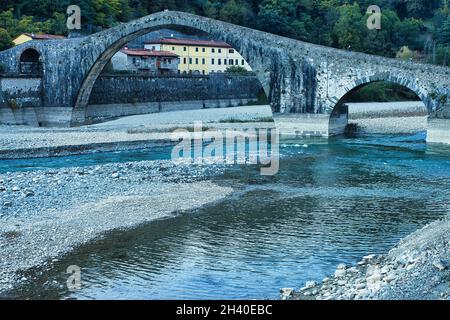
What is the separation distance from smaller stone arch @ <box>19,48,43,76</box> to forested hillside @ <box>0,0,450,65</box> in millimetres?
6280

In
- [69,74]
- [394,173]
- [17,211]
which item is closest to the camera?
[17,211]

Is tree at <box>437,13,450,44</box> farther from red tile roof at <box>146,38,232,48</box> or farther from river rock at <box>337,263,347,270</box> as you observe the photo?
river rock at <box>337,263,347,270</box>

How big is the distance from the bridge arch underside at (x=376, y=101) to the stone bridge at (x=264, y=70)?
0.27 ft

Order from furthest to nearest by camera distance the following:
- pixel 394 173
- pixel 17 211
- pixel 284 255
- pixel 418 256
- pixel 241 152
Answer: pixel 241 152 < pixel 394 173 < pixel 17 211 < pixel 284 255 < pixel 418 256

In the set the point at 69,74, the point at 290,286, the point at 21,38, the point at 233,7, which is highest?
the point at 233,7

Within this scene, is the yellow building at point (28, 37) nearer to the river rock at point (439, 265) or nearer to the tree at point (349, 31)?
the tree at point (349, 31)

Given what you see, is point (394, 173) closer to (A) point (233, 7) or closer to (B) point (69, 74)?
(B) point (69, 74)

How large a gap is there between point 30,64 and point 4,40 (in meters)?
5.37

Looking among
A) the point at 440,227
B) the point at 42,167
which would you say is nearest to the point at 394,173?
the point at 440,227

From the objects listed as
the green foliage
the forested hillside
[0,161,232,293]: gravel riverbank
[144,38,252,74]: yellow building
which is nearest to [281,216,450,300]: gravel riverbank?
[0,161,232,293]: gravel riverbank

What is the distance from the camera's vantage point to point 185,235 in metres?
13.2

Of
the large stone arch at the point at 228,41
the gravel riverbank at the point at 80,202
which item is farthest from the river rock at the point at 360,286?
the large stone arch at the point at 228,41

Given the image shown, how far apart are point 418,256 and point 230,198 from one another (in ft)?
25.7

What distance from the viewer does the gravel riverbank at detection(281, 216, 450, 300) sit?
27.0ft
